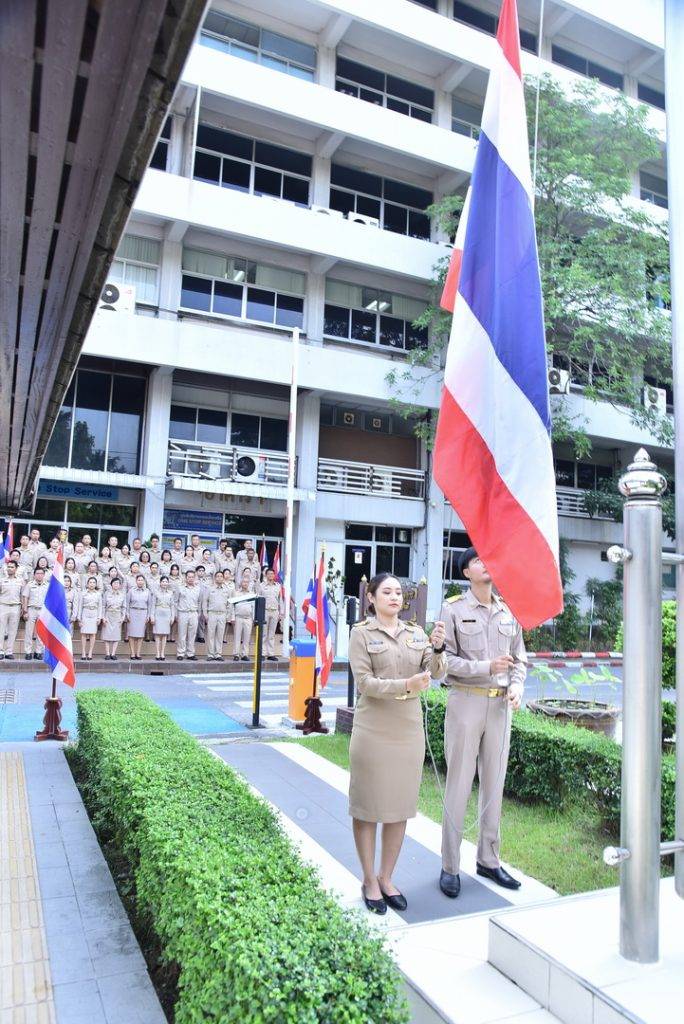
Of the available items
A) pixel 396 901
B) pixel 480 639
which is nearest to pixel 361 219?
pixel 480 639

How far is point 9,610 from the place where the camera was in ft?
44.7

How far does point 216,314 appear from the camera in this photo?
20312 millimetres

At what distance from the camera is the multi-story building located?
19141mm

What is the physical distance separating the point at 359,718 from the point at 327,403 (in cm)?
1903

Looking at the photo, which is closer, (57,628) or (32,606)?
(57,628)

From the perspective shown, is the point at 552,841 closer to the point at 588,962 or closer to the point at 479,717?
the point at 479,717

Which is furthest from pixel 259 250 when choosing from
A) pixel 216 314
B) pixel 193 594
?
pixel 193 594

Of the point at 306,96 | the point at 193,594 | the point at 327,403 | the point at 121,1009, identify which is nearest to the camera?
the point at 121,1009

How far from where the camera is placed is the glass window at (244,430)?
20938 mm

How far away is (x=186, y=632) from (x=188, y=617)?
1.13 ft

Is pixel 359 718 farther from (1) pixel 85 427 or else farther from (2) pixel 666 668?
(1) pixel 85 427

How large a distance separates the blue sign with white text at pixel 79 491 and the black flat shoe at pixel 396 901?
16558 mm

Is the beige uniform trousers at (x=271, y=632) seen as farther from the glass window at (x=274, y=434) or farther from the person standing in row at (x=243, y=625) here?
the glass window at (x=274, y=434)

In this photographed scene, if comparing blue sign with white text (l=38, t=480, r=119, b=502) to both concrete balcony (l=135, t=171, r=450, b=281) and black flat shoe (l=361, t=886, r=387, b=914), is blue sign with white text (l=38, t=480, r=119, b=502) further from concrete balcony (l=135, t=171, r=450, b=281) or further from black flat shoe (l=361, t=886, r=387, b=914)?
black flat shoe (l=361, t=886, r=387, b=914)
